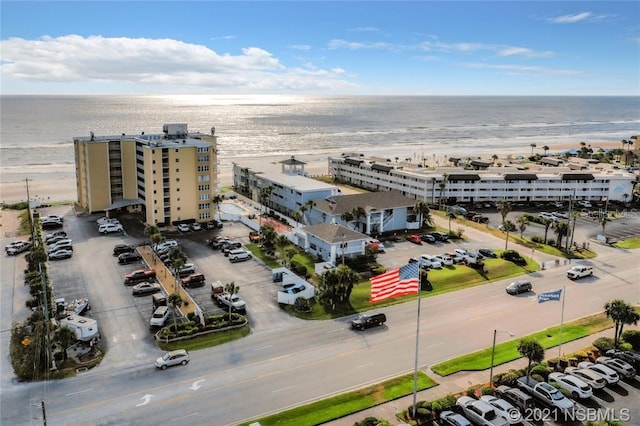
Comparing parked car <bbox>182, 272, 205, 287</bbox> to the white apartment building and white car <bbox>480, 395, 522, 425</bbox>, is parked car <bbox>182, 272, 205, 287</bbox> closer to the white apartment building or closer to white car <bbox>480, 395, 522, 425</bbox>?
white car <bbox>480, 395, 522, 425</bbox>

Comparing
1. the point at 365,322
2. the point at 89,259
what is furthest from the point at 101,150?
the point at 365,322

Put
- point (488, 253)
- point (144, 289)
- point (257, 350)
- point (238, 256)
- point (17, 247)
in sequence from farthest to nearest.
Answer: point (17, 247) → point (488, 253) → point (238, 256) → point (144, 289) → point (257, 350)

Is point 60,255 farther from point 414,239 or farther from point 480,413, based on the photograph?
point 480,413

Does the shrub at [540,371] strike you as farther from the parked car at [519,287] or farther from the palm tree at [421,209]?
the palm tree at [421,209]

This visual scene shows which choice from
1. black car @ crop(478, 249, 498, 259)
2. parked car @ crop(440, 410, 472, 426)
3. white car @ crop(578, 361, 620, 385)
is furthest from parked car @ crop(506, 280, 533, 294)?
parked car @ crop(440, 410, 472, 426)

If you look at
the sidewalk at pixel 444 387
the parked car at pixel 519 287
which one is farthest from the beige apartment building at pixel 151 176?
the sidewalk at pixel 444 387

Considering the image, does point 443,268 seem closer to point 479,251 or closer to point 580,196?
point 479,251

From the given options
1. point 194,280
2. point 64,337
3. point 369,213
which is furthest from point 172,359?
point 369,213
